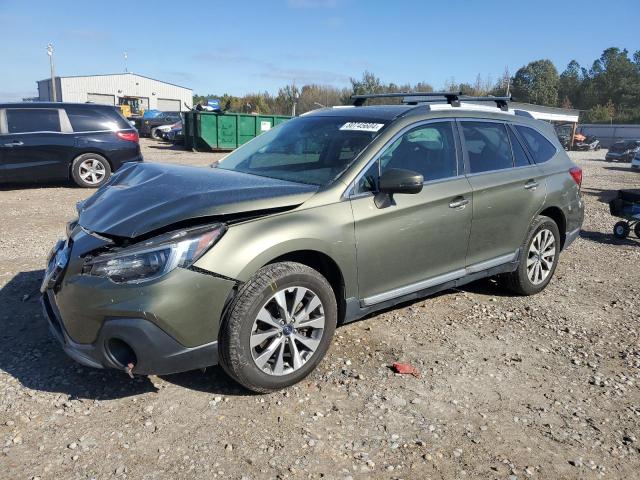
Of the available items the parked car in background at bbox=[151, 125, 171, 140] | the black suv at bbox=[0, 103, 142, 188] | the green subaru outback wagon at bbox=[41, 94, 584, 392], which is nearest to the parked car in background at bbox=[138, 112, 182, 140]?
the parked car in background at bbox=[151, 125, 171, 140]

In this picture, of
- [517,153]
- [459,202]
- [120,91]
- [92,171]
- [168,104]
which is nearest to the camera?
[459,202]

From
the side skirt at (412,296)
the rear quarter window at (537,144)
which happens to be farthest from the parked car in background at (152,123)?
the side skirt at (412,296)

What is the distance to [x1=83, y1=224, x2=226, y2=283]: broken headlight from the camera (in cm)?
288

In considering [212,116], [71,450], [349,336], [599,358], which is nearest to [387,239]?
[349,336]

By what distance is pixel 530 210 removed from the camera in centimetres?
496

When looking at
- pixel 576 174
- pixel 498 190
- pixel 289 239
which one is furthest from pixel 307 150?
pixel 576 174

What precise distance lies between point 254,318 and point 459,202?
6.71 ft

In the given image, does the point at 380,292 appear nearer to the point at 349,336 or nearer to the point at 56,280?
the point at 349,336

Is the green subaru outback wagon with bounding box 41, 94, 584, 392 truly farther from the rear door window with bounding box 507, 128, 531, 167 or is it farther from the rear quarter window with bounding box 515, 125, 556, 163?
the rear quarter window with bounding box 515, 125, 556, 163

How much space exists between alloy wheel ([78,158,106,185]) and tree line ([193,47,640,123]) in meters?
51.9

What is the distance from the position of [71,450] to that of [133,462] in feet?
1.18

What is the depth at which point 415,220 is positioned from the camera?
3904 mm

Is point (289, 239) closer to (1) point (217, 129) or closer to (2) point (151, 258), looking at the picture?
(2) point (151, 258)

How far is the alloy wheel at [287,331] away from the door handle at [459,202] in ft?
4.88
